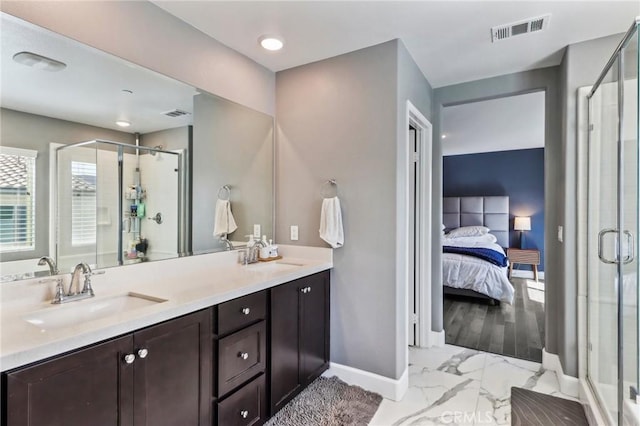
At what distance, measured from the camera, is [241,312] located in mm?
1685

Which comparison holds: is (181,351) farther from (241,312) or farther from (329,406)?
(329,406)

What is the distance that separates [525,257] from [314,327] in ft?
16.7

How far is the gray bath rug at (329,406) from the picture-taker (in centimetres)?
193

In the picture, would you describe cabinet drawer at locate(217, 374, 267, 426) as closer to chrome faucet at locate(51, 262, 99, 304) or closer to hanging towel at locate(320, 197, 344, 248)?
chrome faucet at locate(51, 262, 99, 304)

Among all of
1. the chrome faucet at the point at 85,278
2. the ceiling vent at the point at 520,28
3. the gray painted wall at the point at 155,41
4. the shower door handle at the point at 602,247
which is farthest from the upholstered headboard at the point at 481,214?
the chrome faucet at the point at 85,278

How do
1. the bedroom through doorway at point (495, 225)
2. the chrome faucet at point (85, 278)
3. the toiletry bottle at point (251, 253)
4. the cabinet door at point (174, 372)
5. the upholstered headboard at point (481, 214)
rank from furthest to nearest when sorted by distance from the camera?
the upholstered headboard at point (481, 214)
the bedroom through doorway at point (495, 225)
the toiletry bottle at point (251, 253)
the chrome faucet at point (85, 278)
the cabinet door at point (174, 372)

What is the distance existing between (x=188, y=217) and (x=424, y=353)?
231cm

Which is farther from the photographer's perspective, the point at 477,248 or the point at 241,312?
the point at 477,248

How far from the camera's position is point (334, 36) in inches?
85.0

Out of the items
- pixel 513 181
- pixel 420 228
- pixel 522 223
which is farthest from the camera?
pixel 513 181

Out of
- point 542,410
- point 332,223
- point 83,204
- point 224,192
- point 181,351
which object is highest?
point 224,192

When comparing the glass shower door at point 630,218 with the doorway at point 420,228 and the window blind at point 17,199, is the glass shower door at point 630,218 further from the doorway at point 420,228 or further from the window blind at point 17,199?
the window blind at point 17,199

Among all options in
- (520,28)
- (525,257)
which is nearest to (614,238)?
(520,28)

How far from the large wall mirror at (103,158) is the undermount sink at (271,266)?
25 cm
